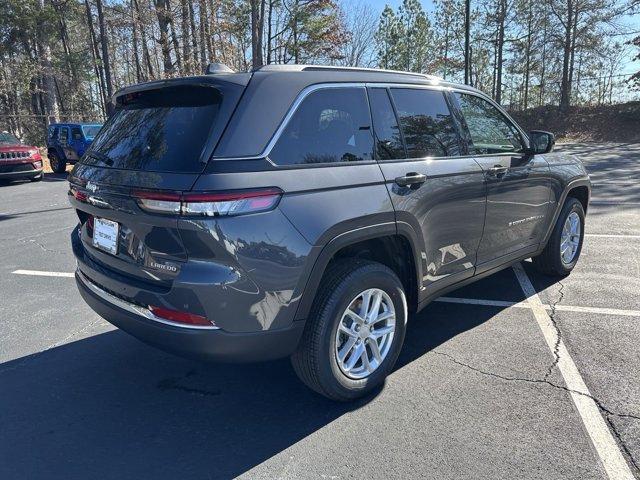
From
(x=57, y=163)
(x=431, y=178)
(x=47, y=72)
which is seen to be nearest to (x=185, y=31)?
(x=47, y=72)

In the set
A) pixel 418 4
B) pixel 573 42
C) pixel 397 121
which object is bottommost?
pixel 397 121

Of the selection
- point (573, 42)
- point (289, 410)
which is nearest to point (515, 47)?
point (573, 42)

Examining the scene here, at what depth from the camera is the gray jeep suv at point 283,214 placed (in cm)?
236

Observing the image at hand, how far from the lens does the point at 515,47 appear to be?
109ft

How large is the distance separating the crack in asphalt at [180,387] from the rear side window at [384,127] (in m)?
1.84

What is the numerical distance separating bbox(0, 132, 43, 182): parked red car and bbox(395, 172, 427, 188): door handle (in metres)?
15.5

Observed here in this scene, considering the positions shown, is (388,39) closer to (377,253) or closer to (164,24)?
(164,24)

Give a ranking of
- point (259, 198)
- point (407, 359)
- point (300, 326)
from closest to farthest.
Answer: point (259, 198) → point (300, 326) → point (407, 359)

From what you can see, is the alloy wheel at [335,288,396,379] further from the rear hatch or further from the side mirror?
the side mirror

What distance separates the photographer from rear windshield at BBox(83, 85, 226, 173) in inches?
97.1

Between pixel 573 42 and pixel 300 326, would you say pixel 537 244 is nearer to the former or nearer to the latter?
pixel 300 326

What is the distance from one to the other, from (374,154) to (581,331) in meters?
2.30

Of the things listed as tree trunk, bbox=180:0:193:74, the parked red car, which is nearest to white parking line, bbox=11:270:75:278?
the parked red car

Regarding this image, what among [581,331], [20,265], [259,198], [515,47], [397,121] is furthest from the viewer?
[515,47]
